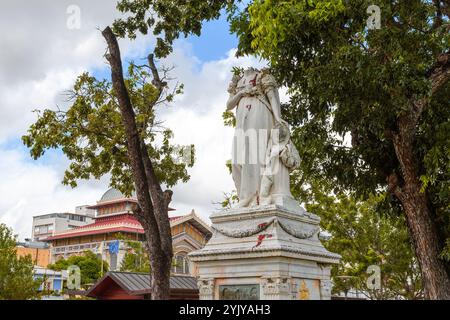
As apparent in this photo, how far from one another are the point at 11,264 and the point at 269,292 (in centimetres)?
1726

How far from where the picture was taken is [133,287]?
18.0 m

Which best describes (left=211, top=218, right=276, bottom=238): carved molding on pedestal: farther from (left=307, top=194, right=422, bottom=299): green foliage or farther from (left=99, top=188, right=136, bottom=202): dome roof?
(left=99, top=188, right=136, bottom=202): dome roof

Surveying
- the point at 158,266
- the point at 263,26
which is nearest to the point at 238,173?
the point at 263,26

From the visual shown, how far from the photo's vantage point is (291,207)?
7363mm

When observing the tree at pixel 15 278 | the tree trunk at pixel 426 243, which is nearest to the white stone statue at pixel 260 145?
the tree trunk at pixel 426 243

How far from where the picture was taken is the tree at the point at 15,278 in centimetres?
1966

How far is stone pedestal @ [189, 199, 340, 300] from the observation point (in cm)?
662

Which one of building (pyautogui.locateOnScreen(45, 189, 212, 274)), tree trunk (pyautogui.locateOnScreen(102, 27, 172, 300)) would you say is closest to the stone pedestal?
tree trunk (pyautogui.locateOnScreen(102, 27, 172, 300))

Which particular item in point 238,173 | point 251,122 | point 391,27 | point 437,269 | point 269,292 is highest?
point 391,27

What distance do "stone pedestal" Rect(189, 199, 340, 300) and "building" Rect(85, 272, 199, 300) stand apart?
10.5 m

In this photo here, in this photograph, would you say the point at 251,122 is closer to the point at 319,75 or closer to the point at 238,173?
the point at 238,173

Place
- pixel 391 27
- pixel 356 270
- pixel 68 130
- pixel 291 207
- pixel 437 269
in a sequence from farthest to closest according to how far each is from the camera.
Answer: pixel 356 270 → pixel 68 130 → pixel 437 269 → pixel 391 27 → pixel 291 207

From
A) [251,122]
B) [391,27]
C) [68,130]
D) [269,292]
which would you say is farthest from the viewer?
[68,130]

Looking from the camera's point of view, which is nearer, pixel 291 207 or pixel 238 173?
pixel 291 207
